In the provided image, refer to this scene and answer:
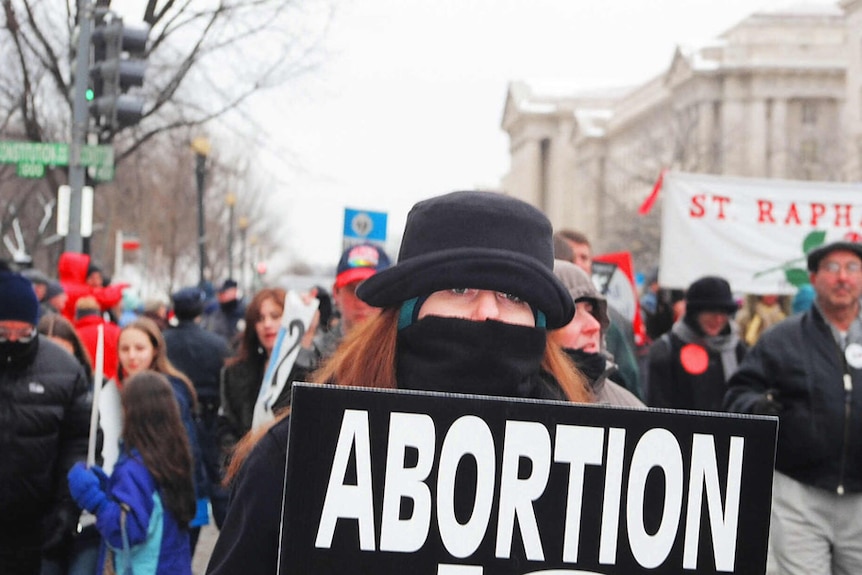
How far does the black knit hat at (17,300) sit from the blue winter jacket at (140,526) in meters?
0.75

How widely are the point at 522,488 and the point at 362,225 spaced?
1195 centimetres

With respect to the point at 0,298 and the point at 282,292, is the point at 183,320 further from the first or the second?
the point at 0,298

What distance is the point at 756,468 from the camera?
2.30 meters

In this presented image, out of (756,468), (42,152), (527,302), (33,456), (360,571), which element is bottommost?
(33,456)

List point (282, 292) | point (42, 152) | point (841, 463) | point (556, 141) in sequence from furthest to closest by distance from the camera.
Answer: point (556, 141) → point (42, 152) → point (282, 292) → point (841, 463)

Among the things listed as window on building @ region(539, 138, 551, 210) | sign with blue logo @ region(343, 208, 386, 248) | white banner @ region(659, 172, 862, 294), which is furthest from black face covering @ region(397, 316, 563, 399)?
window on building @ region(539, 138, 551, 210)

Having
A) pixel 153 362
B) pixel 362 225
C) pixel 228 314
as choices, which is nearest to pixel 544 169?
pixel 228 314

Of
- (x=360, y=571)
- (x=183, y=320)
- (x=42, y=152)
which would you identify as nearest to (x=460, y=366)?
(x=360, y=571)

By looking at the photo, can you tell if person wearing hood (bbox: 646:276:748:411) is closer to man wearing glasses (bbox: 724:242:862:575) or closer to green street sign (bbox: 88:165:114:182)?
man wearing glasses (bbox: 724:242:862:575)

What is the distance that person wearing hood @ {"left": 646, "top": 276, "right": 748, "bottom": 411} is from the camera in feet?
27.6

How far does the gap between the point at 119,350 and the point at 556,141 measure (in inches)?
5254

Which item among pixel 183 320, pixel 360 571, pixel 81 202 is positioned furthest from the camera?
pixel 81 202

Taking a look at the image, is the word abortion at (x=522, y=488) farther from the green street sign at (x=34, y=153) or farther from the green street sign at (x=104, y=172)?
the green street sign at (x=104, y=172)

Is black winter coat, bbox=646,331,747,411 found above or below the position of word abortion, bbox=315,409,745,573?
below
